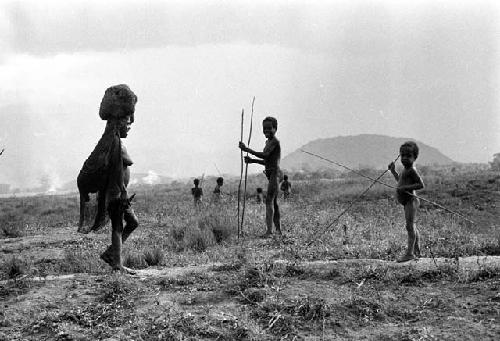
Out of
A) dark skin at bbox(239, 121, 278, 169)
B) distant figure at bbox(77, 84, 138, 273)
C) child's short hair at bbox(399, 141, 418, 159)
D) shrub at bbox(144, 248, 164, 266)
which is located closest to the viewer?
distant figure at bbox(77, 84, 138, 273)

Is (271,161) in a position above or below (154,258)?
above

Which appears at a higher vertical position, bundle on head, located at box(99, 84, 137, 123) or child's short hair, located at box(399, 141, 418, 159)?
bundle on head, located at box(99, 84, 137, 123)

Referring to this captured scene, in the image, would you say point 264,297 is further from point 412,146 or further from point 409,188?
point 412,146

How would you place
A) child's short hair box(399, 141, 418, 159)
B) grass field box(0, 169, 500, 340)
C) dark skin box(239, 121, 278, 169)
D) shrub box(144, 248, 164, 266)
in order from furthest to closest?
dark skin box(239, 121, 278, 169)
shrub box(144, 248, 164, 266)
child's short hair box(399, 141, 418, 159)
grass field box(0, 169, 500, 340)

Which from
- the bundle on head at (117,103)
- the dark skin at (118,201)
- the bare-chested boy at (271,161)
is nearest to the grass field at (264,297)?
the dark skin at (118,201)

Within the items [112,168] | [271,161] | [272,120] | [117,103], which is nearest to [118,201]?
[112,168]

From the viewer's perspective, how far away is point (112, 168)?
6.11 metres

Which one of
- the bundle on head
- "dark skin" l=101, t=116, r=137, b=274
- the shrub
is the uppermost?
the bundle on head

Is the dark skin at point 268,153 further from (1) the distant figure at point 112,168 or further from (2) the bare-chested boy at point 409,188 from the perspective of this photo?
(1) the distant figure at point 112,168

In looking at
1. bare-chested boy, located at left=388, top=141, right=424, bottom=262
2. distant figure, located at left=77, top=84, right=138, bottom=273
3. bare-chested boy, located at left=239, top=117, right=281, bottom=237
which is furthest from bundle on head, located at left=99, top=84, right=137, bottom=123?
bare-chested boy, located at left=239, top=117, right=281, bottom=237

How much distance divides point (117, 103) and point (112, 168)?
83cm

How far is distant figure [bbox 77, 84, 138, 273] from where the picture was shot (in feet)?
19.9

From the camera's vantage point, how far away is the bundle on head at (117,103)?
243 inches

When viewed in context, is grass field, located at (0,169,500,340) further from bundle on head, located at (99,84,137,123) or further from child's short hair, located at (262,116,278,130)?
child's short hair, located at (262,116,278,130)
